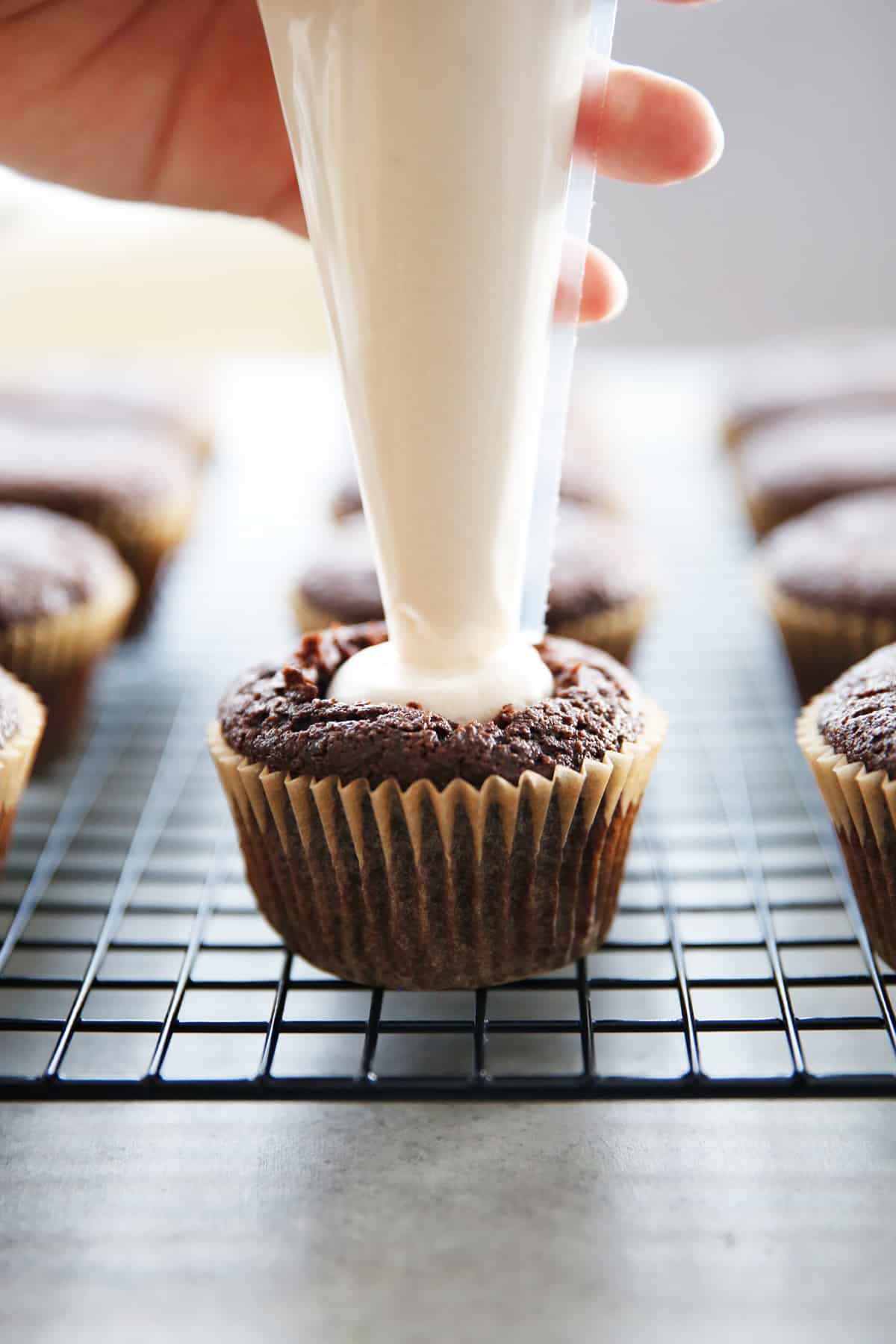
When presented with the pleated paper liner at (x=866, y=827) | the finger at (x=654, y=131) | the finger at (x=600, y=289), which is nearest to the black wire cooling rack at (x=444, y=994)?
the pleated paper liner at (x=866, y=827)

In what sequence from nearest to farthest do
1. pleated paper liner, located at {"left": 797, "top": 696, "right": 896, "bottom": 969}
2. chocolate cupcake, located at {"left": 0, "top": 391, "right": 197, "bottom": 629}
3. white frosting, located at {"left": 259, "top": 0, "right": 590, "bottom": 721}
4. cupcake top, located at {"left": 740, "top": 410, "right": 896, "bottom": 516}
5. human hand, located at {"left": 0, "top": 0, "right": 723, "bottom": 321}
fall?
white frosting, located at {"left": 259, "top": 0, "right": 590, "bottom": 721} < pleated paper liner, located at {"left": 797, "top": 696, "right": 896, "bottom": 969} < human hand, located at {"left": 0, "top": 0, "right": 723, "bottom": 321} < chocolate cupcake, located at {"left": 0, "top": 391, "right": 197, "bottom": 629} < cupcake top, located at {"left": 740, "top": 410, "right": 896, "bottom": 516}

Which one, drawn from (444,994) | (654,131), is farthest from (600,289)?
(444,994)

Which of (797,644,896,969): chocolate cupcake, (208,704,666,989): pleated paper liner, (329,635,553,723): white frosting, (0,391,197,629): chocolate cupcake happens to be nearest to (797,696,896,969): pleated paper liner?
(797,644,896,969): chocolate cupcake

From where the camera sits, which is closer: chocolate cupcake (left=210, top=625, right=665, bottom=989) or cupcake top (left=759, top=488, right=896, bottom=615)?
chocolate cupcake (left=210, top=625, right=665, bottom=989)

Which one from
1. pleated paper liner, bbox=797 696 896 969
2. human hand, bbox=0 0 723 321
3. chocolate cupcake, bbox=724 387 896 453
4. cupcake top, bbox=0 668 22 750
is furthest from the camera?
chocolate cupcake, bbox=724 387 896 453

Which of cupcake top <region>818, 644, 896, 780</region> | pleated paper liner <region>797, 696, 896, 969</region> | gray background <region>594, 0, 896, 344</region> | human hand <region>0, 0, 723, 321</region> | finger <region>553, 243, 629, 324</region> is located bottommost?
gray background <region>594, 0, 896, 344</region>

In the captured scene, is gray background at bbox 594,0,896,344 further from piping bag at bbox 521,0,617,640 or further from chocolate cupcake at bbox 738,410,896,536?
piping bag at bbox 521,0,617,640

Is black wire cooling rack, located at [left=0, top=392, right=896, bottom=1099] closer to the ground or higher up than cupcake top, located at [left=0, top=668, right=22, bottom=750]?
closer to the ground

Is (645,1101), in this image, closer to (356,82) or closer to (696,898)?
(696,898)
